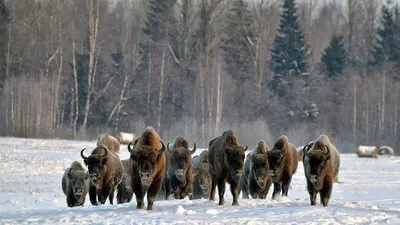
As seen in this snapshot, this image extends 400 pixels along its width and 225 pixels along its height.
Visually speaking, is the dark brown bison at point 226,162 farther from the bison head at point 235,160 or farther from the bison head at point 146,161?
the bison head at point 146,161

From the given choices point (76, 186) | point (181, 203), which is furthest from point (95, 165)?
point (181, 203)

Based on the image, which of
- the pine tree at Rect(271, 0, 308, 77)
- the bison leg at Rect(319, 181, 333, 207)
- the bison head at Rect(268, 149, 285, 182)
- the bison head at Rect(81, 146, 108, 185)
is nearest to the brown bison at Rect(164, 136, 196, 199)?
the bison head at Rect(81, 146, 108, 185)

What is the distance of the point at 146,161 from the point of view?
1309 centimetres

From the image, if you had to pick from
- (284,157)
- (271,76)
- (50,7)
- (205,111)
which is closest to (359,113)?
(271,76)

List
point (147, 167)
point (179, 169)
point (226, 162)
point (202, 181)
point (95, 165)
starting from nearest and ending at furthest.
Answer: point (147, 167) < point (226, 162) < point (179, 169) < point (95, 165) < point (202, 181)

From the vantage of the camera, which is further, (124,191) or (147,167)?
(124,191)

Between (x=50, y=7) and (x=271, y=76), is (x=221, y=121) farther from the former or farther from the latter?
(x=50, y=7)

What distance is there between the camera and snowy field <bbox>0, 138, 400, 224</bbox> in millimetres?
11867

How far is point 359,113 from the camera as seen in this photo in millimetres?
61750

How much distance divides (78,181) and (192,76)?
46306mm

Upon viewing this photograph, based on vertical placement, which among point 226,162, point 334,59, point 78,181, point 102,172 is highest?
point 334,59

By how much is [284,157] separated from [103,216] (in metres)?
6.28

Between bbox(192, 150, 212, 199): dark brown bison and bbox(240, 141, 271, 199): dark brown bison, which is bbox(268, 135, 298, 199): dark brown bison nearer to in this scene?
bbox(240, 141, 271, 199): dark brown bison

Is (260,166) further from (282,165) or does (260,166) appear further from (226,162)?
(282,165)
